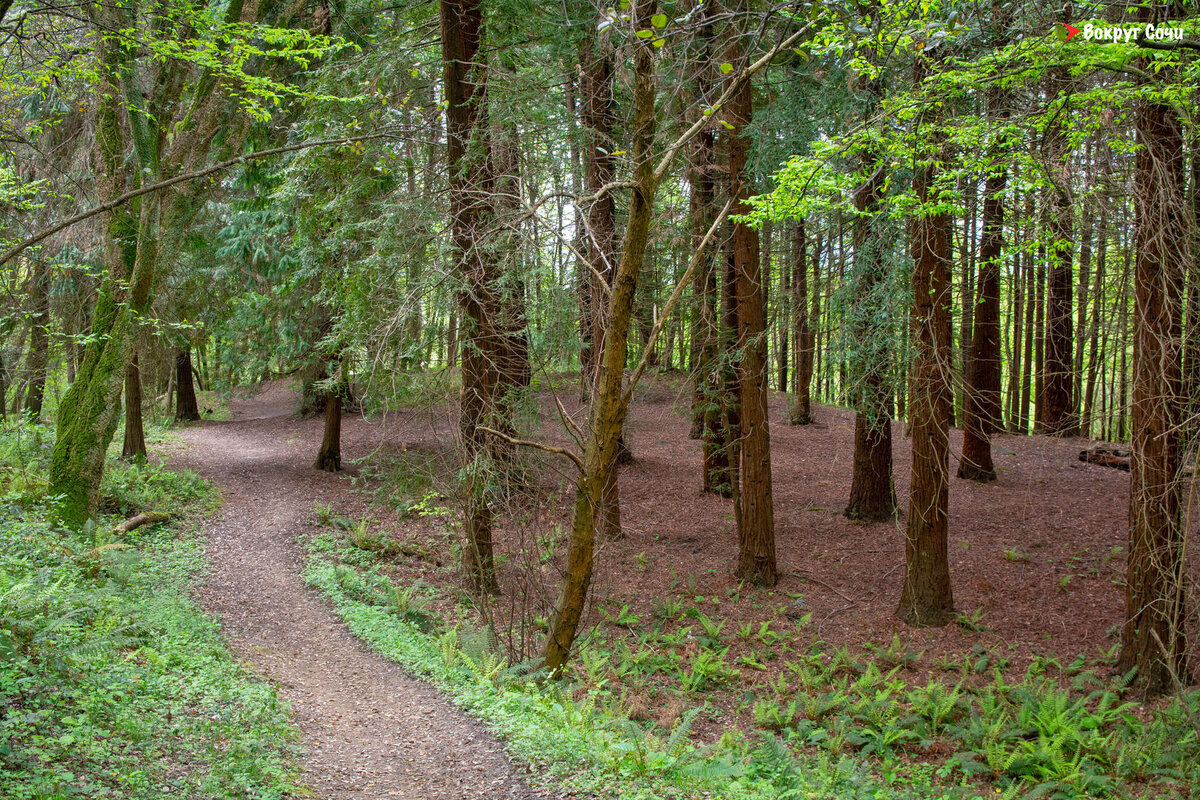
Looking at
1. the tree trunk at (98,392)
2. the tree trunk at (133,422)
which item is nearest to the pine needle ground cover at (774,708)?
the tree trunk at (98,392)

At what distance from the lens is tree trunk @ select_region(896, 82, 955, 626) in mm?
8219

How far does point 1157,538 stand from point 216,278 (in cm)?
1678

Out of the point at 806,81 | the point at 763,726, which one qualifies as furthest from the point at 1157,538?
the point at 806,81

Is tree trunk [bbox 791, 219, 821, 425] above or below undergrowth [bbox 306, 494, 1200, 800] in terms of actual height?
above

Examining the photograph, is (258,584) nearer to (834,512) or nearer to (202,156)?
(202,156)

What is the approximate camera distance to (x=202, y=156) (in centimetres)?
1005

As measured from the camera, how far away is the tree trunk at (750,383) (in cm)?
993

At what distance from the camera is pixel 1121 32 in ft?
14.8

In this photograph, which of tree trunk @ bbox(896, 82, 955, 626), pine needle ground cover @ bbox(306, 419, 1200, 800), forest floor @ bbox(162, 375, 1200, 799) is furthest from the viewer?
tree trunk @ bbox(896, 82, 955, 626)

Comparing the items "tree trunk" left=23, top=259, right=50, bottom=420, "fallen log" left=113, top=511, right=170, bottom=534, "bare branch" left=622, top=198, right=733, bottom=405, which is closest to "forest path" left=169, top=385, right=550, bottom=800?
"fallen log" left=113, top=511, right=170, bottom=534

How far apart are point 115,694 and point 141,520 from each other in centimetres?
647

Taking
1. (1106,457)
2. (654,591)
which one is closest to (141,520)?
(654,591)

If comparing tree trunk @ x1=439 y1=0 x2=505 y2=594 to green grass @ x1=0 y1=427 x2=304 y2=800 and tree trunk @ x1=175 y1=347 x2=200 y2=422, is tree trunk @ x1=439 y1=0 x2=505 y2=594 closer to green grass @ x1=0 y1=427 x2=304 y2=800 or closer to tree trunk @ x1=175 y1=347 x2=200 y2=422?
green grass @ x1=0 y1=427 x2=304 y2=800

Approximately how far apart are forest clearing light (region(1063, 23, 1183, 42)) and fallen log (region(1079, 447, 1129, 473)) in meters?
11.7
